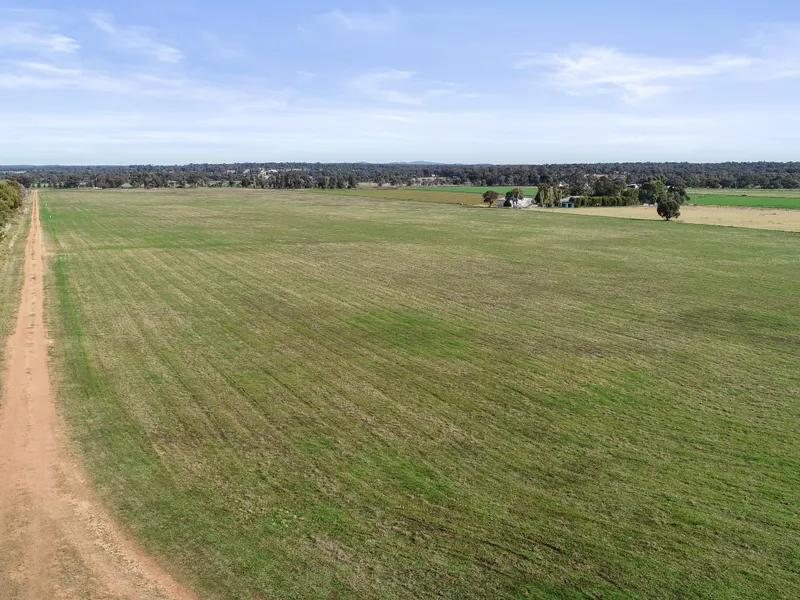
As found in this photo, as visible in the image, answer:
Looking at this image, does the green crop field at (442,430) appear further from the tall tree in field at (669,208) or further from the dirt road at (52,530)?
the tall tree in field at (669,208)

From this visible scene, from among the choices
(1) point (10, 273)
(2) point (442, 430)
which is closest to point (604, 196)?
(1) point (10, 273)

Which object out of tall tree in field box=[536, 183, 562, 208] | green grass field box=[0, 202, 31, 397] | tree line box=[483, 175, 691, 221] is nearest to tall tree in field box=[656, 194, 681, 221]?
tree line box=[483, 175, 691, 221]

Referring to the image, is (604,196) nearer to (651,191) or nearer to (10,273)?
(651,191)

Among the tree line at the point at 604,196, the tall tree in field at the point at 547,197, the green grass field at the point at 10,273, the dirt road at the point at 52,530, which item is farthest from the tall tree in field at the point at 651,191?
the dirt road at the point at 52,530

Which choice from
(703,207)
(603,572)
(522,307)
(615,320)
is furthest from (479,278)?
(703,207)

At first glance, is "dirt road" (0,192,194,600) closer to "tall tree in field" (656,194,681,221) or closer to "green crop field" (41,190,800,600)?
"green crop field" (41,190,800,600)

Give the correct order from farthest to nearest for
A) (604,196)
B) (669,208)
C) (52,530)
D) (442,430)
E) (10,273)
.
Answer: (604,196), (669,208), (10,273), (442,430), (52,530)

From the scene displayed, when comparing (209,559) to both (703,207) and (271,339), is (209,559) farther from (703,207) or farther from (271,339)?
(703,207)
